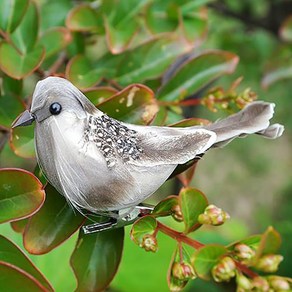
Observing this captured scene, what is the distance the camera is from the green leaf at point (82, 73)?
73 cm

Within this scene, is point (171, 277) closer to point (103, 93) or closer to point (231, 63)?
point (103, 93)

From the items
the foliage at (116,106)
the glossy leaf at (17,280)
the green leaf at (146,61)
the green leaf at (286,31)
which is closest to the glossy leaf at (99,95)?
the foliage at (116,106)

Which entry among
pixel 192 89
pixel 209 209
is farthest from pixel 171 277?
pixel 192 89

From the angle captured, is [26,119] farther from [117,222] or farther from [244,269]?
[244,269]

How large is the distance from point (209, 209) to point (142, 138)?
0.11 m

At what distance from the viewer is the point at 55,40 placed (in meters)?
0.76

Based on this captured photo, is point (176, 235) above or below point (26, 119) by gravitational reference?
below

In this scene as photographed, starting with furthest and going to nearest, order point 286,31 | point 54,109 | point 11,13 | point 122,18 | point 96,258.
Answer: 1. point 286,31
2. point 122,18
3. point 11,13
4. point 96,258
5. point 54,109

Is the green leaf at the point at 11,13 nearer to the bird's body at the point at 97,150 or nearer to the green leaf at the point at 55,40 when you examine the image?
the green leaf at the point at 55,40

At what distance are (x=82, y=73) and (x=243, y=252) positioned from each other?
1.04ft

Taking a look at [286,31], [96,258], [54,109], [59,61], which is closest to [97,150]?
[54,109]

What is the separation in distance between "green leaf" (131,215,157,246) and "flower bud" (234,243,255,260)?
9cm

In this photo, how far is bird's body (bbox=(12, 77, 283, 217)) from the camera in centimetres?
49

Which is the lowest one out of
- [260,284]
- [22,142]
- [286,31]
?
[286,31]
